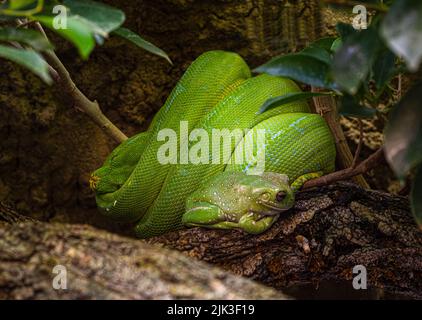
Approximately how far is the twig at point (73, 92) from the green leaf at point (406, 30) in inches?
59.1

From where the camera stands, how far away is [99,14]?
1372mm

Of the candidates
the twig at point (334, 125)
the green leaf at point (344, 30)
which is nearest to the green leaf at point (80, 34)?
the green leaf at point (344, 30)

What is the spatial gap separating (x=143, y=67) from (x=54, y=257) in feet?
6.07

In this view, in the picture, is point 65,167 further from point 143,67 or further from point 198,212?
point 198,212

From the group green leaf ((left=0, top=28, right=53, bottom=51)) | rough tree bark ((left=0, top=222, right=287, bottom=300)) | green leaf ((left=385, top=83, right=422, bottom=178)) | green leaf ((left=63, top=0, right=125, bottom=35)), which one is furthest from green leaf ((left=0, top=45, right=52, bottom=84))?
green leaf ((left=385, top=83, right=422, bottom=178))

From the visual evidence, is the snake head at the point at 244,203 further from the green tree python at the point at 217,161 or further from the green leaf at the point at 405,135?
the green leaf at the point at 405,135

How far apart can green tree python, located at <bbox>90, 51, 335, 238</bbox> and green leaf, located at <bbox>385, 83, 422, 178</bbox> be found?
0.89 m

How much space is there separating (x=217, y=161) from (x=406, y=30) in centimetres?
147

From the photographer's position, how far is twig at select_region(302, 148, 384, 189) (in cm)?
190

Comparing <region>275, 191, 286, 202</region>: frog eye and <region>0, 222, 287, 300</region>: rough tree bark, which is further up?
<region>275, 191, 286, 202</region>: frog eye

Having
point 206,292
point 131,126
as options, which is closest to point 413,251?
point 206,292

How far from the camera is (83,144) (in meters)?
3.19

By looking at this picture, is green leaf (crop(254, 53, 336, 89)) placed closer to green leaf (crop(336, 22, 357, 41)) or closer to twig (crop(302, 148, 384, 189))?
green leaf (crop(336, 22, 357, 41))
